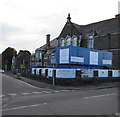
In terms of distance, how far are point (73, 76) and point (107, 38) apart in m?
17.8

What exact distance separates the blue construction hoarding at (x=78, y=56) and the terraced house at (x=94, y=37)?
586 centimetres

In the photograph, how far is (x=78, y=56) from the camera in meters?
25.4

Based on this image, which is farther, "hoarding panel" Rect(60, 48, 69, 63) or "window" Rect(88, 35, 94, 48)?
"window" Rect(88, 35, 94, 48)

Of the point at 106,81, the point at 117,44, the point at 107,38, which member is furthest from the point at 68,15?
the point at 106,81

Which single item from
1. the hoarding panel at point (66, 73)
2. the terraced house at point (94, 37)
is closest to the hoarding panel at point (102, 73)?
the hoarding panel at point (66, 73)

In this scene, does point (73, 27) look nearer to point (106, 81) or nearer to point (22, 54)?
point (106, 81)

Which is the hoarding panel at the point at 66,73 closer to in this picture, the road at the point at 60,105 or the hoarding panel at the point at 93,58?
the hoarding panel at the point at 93,58

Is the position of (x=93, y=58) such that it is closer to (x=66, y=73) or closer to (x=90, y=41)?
(x=66, y=73)

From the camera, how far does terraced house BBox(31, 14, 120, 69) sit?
34.8 m

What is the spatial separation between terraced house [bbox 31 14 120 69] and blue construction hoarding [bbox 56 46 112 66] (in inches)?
231

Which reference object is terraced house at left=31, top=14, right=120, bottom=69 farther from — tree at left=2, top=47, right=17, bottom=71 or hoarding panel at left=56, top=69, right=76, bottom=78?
tree at left=2, top=47, right=17, bottom=71

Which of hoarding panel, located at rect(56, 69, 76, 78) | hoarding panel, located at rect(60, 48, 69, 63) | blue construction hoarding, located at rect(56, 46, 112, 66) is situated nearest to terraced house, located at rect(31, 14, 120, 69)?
blue construction hoarding, located at rect(56, 46, 112, 66)

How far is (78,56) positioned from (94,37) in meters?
15.7

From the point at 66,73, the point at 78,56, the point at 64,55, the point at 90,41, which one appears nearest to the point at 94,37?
the point at 90,41
